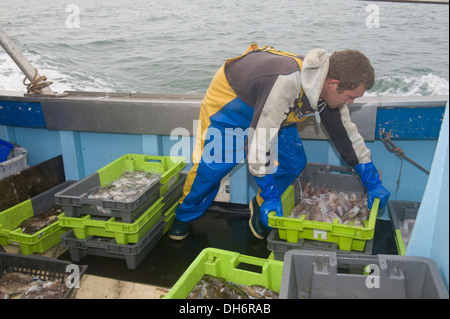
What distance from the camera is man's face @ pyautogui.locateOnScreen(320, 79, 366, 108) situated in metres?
1.79

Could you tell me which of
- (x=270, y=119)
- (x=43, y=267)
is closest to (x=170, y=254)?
(x=43, y=267)

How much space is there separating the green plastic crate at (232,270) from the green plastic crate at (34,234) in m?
1.14

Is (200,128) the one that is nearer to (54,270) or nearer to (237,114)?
(237,114)

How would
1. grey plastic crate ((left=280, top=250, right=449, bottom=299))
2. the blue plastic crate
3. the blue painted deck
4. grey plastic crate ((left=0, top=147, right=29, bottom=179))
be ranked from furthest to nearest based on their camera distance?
the blue plastic crate, grey plastic crate ((left=0, top=147, right=29, bottom=179)), the blue painted deck, grey plastic crate ((left=280, top=250, right=449, bottom=299))

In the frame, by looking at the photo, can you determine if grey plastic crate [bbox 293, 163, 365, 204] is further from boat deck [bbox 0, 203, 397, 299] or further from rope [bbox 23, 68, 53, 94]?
rope [bbox 23, 68, 53, 94]

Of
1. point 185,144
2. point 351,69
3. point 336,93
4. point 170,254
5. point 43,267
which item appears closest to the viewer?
point 351,69

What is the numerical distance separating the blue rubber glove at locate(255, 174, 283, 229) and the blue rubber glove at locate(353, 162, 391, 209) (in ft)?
1.91

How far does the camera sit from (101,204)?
217 centimetres

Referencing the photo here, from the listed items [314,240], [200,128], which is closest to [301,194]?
[314,240]

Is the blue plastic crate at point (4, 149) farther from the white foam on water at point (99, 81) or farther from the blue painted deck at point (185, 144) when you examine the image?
the white foam on water at point (99, 81)

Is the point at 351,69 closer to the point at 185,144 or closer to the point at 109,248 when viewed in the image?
the point at 185,144

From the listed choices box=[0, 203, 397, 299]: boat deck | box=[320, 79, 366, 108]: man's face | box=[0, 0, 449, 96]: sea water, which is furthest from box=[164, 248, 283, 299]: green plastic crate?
box=[0, 0, 449, 96]: sea water

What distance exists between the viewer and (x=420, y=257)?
121 cm

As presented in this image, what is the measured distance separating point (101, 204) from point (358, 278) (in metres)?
1.50
